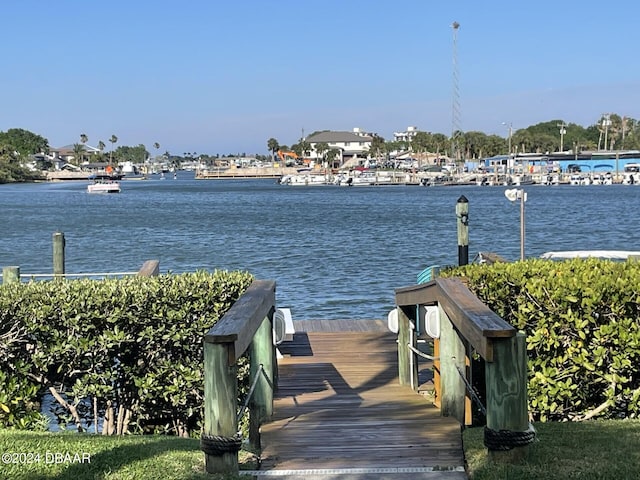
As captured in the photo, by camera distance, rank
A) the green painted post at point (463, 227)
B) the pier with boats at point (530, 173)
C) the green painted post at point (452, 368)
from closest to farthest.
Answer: the green painted post at point (452, 368)
the green painted post at point (463, 227)
the pier with boats at point (530, 173)

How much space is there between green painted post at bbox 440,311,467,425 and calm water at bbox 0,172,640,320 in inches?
500

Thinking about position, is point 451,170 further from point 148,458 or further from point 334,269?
point 148,458

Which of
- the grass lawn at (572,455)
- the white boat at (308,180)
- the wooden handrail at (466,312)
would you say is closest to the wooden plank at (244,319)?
the wooden handrail at (466,312)

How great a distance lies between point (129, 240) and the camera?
44375 mm

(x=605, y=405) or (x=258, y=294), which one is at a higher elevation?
(x=258, y=294)

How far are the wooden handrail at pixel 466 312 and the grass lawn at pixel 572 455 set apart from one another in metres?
0.61

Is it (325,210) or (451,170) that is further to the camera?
(451,170)

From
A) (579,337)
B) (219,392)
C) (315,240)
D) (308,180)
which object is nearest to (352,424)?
(579,337)

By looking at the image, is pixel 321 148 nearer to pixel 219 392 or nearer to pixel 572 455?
pixel 572 455

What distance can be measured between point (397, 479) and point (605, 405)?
1942 mm

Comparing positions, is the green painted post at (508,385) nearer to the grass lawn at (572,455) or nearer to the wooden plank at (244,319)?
the grass lawn at (572,455)

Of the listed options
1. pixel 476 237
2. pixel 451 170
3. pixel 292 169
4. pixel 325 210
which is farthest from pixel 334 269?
pixel 292 169

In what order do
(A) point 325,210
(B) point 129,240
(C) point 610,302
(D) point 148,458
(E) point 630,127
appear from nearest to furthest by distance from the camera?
1. (D) point 148,458
2. (C) point 610,302
3. (B) point 129,240
4. (A) point 325,210
5. (E) point 630,127

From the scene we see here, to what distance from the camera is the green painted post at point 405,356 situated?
777 centimetres
